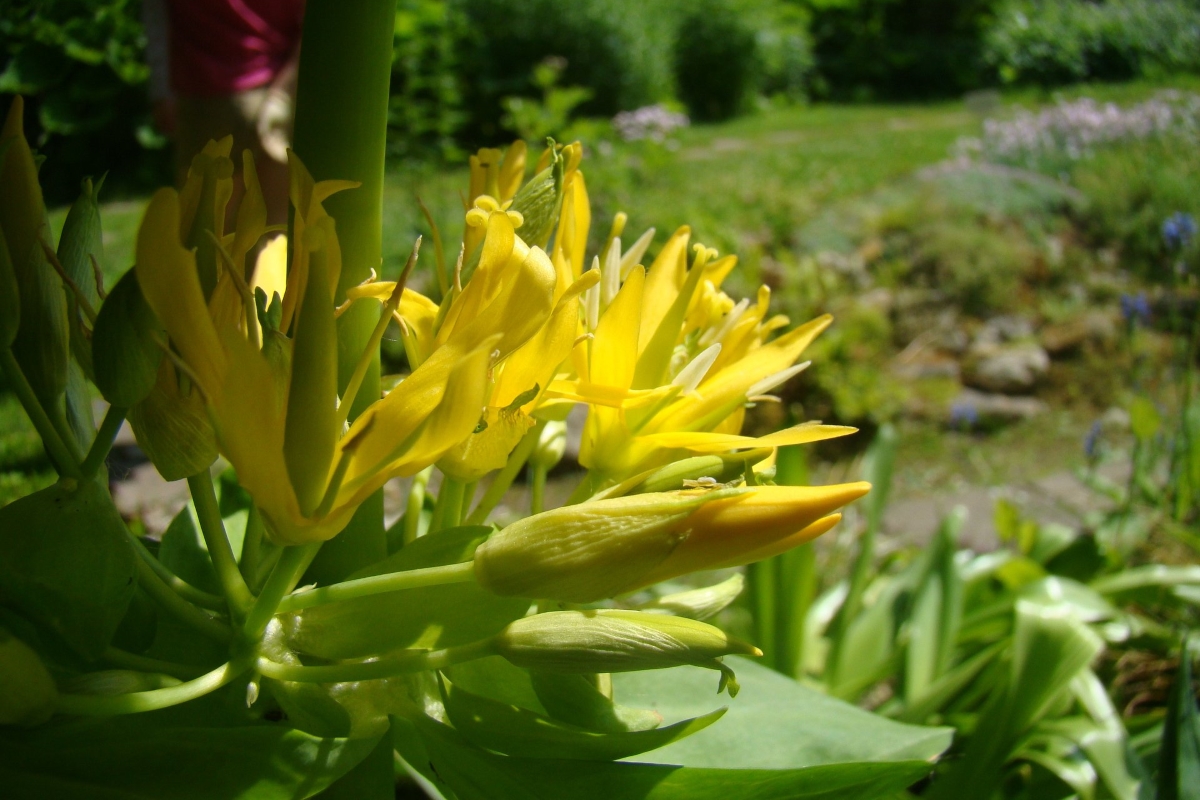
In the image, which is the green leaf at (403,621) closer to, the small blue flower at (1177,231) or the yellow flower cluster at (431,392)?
the yellow flower cluster at (431,392)

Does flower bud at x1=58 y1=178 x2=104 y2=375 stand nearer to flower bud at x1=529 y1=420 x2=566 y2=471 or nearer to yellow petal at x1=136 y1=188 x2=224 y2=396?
yellow petal at x1=136 y1=188 x2=224 y2=396

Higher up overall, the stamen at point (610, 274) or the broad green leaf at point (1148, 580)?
the stamen at point (610, 274)

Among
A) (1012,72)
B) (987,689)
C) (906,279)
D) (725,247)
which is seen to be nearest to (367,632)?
(987,689)

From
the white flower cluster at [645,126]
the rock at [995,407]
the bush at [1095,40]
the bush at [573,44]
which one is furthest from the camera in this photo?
the bush at [573,44]

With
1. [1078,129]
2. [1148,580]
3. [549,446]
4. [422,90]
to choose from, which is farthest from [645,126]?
[549,446]

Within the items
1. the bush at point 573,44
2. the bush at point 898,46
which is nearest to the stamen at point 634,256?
the bush at point 573,44

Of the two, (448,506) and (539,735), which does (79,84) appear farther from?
(539,735)
